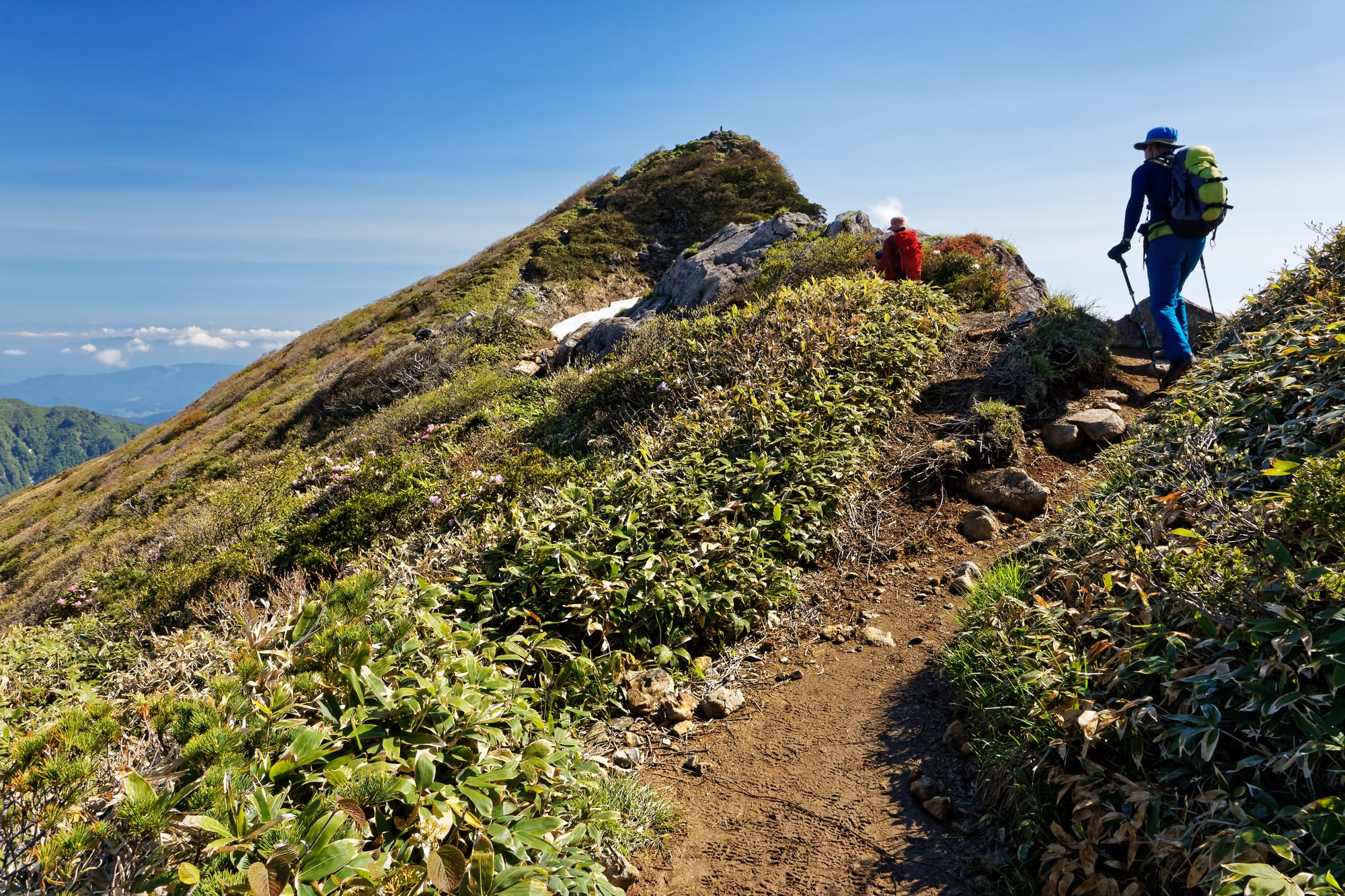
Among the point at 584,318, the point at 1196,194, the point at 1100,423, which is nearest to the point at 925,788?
the point at 1100,423

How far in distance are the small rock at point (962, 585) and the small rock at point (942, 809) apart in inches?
78.2

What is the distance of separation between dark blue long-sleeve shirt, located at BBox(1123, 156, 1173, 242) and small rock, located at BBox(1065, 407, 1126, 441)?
87.7 inches

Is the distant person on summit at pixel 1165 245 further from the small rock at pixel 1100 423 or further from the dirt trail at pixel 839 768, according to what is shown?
the dirt trail at pixel 839 768

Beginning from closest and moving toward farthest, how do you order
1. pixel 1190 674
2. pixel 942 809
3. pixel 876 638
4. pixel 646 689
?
pixel 1190 674 → pixel 942 809 → pixel 646 689 → pixel 876 638

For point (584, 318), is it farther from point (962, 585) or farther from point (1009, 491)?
point (962, 585)

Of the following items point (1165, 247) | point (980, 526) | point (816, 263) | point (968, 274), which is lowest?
point (980, 526)

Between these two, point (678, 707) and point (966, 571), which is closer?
point (678, 707)

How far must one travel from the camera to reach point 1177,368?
23.3ft

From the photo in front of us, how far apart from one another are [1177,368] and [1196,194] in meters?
1.79

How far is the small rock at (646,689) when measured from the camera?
417 cm

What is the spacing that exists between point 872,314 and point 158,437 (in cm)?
3556

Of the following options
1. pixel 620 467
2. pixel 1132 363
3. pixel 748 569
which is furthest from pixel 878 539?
pixel 1132 363

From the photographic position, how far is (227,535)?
10.1 metres

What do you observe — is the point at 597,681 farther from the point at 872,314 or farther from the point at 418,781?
the point at 872,314
